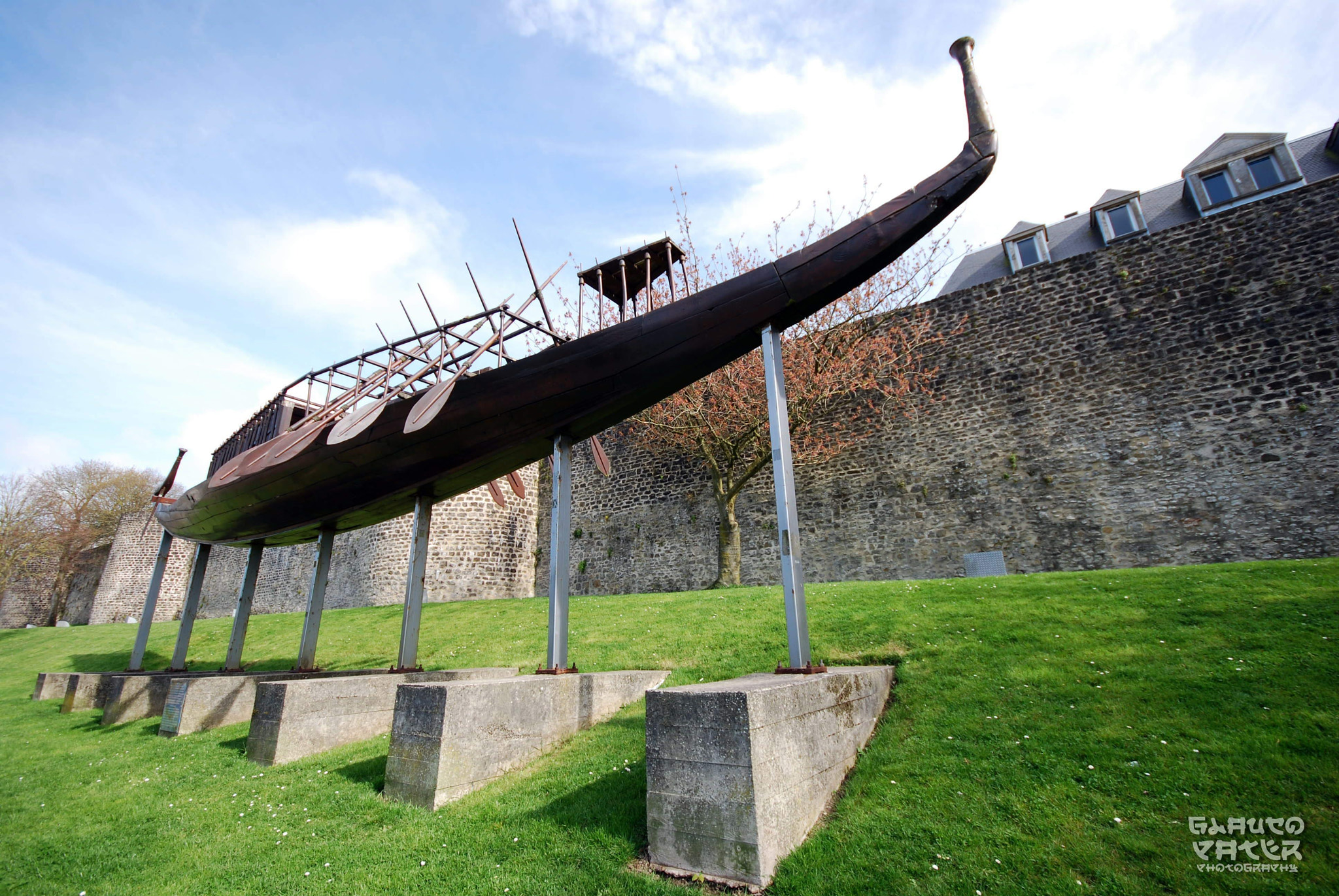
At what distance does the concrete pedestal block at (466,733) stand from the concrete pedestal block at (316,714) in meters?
1.25

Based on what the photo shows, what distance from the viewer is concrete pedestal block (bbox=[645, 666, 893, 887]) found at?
2.83 meters

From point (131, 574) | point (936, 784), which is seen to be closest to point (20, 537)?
point (131, 574)

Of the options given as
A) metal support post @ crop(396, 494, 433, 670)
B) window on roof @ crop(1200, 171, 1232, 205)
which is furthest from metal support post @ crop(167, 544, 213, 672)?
window on roof @ crop(1200, 171, 1232, 205)

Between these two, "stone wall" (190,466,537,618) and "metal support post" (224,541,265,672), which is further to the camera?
"stone wall" (190,466,537,618)

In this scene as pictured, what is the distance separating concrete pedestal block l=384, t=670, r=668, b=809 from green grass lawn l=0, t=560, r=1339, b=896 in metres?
0.15

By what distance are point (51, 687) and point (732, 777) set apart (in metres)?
14.2

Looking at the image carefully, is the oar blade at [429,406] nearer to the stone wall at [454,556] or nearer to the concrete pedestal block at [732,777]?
the concrete pedestal block at [732,777]

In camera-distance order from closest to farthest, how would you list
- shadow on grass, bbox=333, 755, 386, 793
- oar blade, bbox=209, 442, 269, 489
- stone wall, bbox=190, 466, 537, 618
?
shadow on grass, bbox=333, 755, 386, 793 < oar blade, bbox=209, 442, 269, 489 < stone wall, bbox=190, 466, 537, 618

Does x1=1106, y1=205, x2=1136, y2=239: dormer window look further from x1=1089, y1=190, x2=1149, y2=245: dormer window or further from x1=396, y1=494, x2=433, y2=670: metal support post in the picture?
x1=396, y1=494, x2=433, y2=670: metal support post

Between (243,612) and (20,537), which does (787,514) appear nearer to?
(243,612)

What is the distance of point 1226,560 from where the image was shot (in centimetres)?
1105

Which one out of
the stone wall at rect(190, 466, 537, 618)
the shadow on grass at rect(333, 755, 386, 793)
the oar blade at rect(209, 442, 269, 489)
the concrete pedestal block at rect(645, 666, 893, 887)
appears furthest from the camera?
the stone wall at rect(190, 466, 537, 618)

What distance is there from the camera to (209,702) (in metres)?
7.00

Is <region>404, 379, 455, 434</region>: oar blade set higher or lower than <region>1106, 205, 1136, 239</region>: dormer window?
lower
